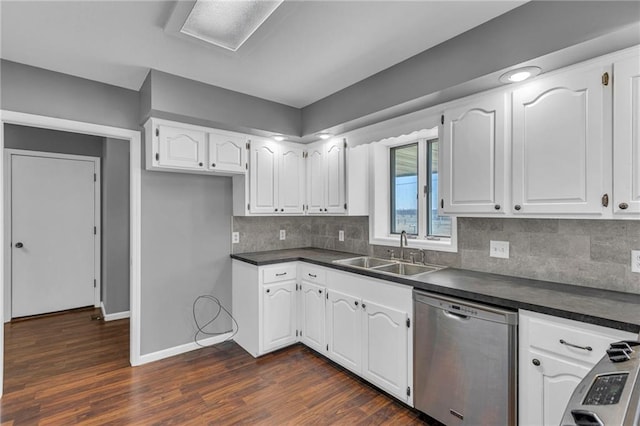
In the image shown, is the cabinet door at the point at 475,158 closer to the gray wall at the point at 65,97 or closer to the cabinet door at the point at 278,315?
the cabinet door at the point at 278,315

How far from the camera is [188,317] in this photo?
3121 millimetres

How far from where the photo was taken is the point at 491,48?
1812 mm

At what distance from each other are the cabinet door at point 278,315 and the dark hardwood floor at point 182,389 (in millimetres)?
134

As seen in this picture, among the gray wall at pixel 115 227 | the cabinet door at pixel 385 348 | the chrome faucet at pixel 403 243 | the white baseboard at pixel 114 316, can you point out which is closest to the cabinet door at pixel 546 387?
the cabinet door at pixel 385 348

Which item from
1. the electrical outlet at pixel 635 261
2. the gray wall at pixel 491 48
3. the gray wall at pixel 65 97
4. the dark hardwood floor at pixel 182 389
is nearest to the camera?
the gray wall at pixel 491 48

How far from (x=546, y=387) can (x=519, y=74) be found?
1.63 m

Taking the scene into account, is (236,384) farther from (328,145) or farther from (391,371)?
(328,145)

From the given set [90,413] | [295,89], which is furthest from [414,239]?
[90,413]

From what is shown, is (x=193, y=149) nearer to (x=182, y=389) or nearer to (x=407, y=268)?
(x=182, y=389)

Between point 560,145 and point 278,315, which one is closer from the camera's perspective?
point 560,145

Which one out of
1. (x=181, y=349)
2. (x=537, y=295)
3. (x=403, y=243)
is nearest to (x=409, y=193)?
(x=403, y=243)

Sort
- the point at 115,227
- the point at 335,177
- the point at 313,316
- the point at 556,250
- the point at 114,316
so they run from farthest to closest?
the point at 115,227
the point at 114,316
the point at 335,177
the point at 313,316
the point at 556,250

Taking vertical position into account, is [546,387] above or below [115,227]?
below

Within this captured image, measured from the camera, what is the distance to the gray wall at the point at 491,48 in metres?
1.46
